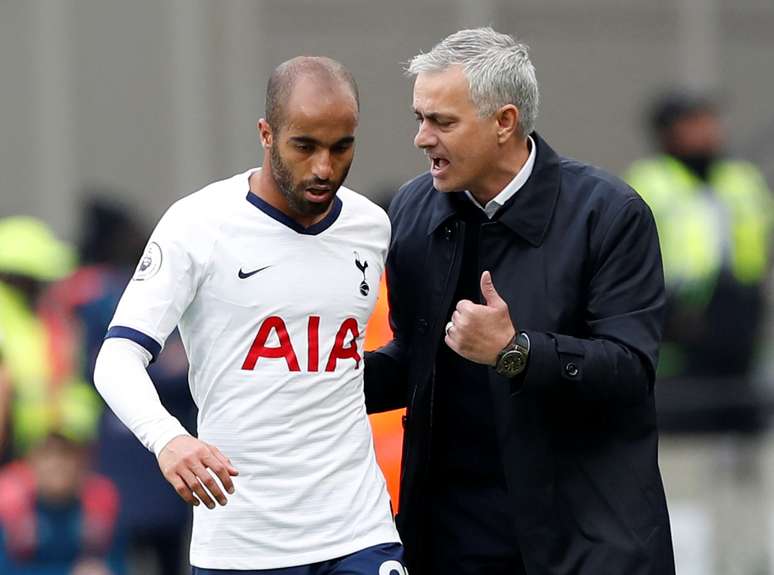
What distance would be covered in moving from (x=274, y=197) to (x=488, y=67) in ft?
2.06

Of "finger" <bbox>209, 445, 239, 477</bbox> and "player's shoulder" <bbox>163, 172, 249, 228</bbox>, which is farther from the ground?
"player's shoulder" <bbox>163, 172, 249, 228</bbox>

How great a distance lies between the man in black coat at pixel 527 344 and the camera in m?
4.65

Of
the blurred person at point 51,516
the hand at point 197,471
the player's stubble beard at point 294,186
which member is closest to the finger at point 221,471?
the hand at point 197,471

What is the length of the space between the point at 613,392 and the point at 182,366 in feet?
15.8

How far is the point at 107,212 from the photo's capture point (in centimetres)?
1012

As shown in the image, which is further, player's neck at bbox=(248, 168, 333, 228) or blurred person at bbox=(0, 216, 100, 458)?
blurred person at bbox=(0, 216, 100, 458)

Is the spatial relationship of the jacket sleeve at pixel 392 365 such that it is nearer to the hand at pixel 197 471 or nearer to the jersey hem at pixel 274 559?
the jersey hem at pixel 274 559

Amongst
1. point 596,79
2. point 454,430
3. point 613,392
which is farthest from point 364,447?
point 596,79

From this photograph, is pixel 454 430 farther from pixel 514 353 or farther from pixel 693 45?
pixel 693 45

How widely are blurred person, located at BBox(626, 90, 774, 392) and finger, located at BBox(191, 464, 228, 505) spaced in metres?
6.53

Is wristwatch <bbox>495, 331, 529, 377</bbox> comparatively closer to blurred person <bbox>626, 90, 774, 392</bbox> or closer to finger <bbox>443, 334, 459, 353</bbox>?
finger <bbox>443, 334, 459, 353</bbox>

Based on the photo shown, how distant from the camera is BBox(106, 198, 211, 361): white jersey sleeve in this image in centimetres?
439

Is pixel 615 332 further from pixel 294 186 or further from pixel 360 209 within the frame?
pixel 294 186

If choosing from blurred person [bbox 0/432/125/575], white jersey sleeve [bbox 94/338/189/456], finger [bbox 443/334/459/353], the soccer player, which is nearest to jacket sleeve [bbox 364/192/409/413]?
the soccer player
